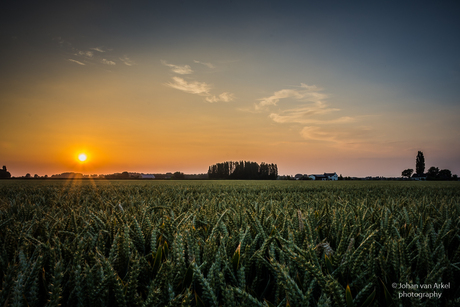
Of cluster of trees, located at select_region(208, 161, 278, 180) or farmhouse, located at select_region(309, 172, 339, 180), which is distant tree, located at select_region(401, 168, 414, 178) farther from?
cluster of trees, located at select_region(208, 161, 278, 180)

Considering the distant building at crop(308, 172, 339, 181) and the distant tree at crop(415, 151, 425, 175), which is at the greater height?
the distant tree at crop(415, 151, 425, 175)

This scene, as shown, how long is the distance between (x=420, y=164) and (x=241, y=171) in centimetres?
6950

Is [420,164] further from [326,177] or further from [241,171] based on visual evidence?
[241,171]

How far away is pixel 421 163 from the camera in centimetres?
9350

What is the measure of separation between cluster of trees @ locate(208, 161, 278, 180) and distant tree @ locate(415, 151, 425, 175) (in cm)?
5404

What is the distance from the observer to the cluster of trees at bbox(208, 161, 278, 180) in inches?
3942

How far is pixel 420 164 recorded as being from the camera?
9350 cm

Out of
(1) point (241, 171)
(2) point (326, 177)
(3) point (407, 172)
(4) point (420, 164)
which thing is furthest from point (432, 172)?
(1) point (241, 171)

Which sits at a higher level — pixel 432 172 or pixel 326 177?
pixel 432 172

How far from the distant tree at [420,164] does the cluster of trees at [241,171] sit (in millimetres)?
54037

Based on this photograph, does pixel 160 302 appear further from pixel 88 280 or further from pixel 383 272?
pixel 383 272

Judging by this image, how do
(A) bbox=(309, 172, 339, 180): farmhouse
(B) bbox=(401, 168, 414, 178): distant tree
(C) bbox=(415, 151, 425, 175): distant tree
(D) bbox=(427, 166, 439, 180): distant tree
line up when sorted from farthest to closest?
1. (B) bbox=(401, 168, 414, 178): distant tree
2. (A) bbox=(309, 172, 339, 180): farmhouse
3. (C) bbox=(415, 151, 425, 175): distant tree
4. (D) bbox=(427, 166, 439, 180): distant tree

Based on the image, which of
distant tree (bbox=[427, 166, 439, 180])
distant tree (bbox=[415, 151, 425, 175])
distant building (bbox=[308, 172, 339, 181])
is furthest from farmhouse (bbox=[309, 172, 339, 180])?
distant tree (bbox=[427, 166, 439, 180])

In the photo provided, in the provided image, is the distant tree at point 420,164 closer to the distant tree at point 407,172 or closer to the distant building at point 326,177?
the distant tree at point 407,172
